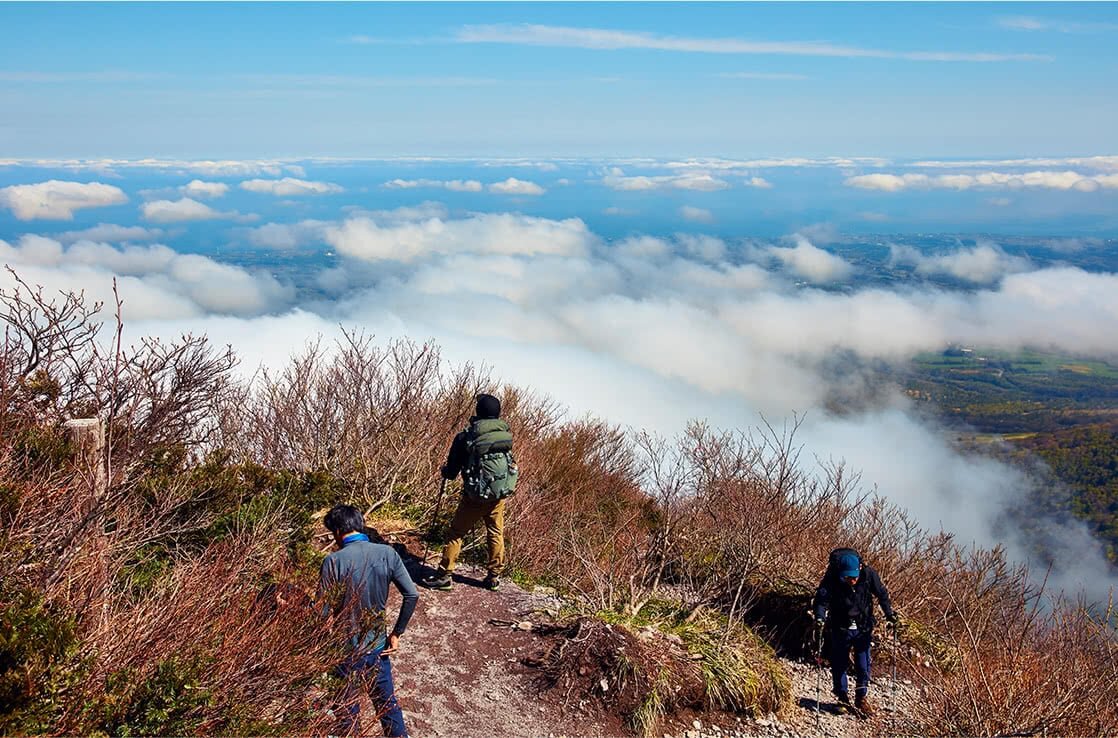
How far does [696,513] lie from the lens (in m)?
9.96

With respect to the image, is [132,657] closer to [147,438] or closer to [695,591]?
[147,438]

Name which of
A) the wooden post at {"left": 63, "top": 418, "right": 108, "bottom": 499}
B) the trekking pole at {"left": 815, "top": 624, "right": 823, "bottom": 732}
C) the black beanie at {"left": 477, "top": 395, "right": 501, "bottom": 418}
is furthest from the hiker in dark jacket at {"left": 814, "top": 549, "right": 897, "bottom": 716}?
the wooden post at {"left": 63, "top": 418, "right": 108, "bottom": 499}

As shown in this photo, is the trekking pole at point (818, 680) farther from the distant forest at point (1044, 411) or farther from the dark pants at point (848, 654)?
the distant forest at point (1044, 411)

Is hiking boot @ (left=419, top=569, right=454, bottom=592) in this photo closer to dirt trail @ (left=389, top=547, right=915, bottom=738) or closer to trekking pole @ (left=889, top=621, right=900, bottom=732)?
dirt trail @ (left=389, top=547, right=915, bottom=738)

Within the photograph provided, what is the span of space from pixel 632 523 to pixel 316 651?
300 inches

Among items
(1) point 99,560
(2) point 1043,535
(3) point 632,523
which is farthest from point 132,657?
(2) point 1043,535

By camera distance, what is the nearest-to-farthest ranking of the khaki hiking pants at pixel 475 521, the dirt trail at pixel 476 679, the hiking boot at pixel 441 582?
the dirt trail at pixel 476 679 → the khaki hiking pants at pixel 475 521 → the hiking boot at pixel 441 582

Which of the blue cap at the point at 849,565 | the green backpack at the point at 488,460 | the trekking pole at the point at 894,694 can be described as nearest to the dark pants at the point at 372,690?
the green backpack at the point at 488,460

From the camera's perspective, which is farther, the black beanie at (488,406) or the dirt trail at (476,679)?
the black beanie at (488,406)

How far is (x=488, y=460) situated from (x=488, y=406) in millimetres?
459

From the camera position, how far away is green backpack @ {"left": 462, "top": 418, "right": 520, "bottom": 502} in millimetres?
6383

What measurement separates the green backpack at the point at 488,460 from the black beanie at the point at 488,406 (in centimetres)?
4

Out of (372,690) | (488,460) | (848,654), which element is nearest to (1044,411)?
(848,654)

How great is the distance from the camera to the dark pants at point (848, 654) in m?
6.51
